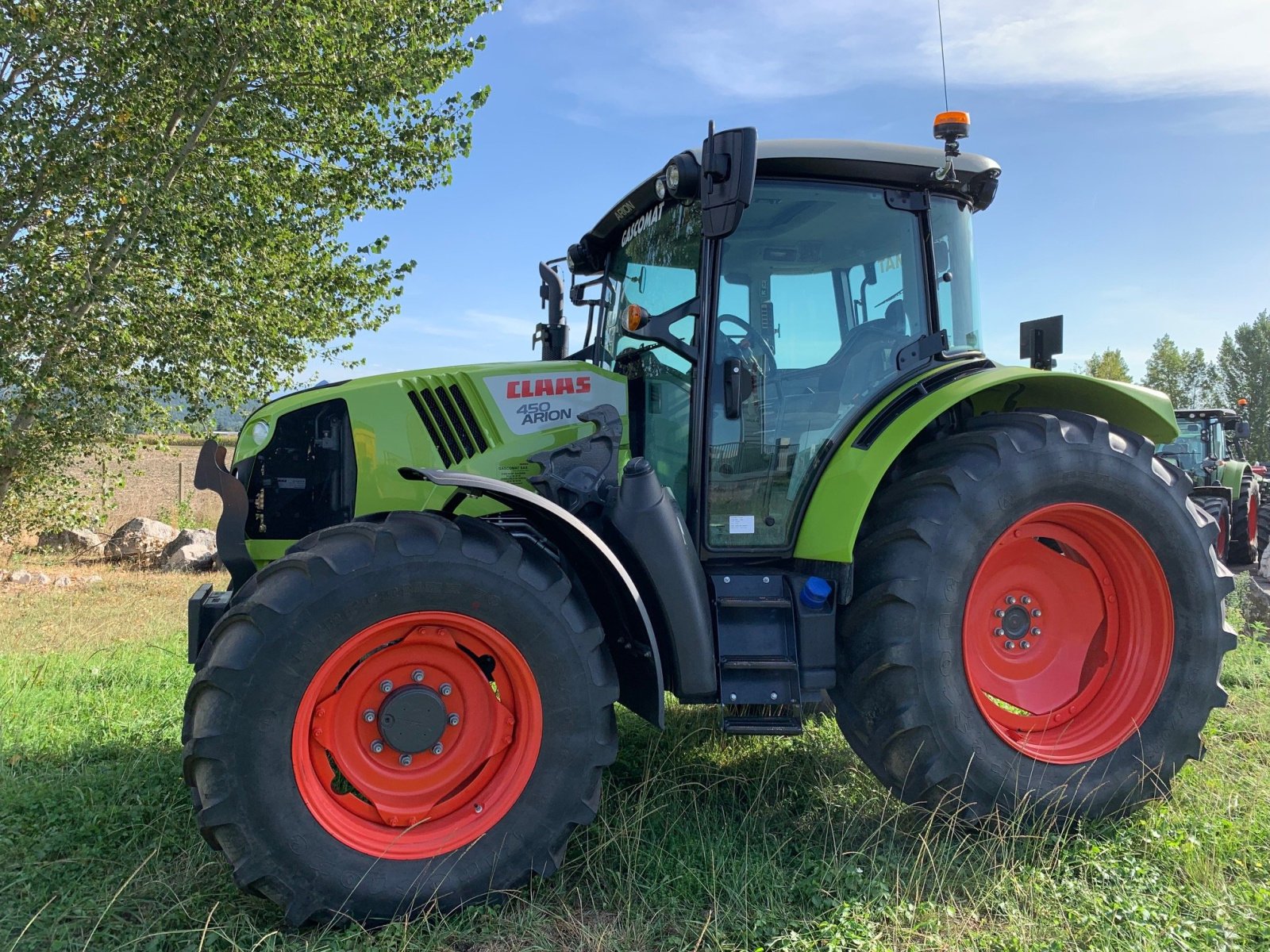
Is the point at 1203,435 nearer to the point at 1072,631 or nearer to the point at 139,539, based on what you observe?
the point at 1072,631

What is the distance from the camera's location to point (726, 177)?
285cm

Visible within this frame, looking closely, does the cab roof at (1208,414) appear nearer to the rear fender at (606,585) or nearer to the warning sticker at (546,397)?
the warning sticker at (546,397)

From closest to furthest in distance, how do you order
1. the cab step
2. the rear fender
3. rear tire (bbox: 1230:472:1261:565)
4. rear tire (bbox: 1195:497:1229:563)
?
the rear fender
the cab step
rear tire (bbox: 1195:497:1229:563)
rear tire (bbox: 1230:472:1261:565)

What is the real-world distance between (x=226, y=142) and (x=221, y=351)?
234 cm

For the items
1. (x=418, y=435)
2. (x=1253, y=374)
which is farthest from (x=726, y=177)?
(x=1253, y=374)

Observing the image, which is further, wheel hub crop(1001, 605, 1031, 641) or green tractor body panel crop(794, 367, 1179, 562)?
wheel hub crop(1001, 605, 1031, 641)

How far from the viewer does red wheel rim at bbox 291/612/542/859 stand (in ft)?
8.50

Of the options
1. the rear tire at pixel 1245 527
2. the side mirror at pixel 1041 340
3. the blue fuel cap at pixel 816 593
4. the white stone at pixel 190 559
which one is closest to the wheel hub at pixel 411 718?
the blue fuel cap at pixel 816 593

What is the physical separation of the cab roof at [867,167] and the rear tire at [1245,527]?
33.2ft

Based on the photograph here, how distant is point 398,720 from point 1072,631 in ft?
8.73

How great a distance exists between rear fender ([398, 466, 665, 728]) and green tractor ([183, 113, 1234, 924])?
0.02 m

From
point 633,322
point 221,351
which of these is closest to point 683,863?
point 633,322

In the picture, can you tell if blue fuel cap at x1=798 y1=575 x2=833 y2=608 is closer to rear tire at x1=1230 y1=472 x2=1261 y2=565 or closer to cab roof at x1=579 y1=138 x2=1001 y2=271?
cab roof at x1=579 y1=138 x2=1001 y2=271

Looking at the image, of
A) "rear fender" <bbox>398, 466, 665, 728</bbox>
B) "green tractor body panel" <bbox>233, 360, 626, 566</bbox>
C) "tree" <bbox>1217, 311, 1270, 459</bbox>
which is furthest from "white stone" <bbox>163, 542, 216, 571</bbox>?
"tree" <bbox>1217, 311, 1270, 459</bbox>
